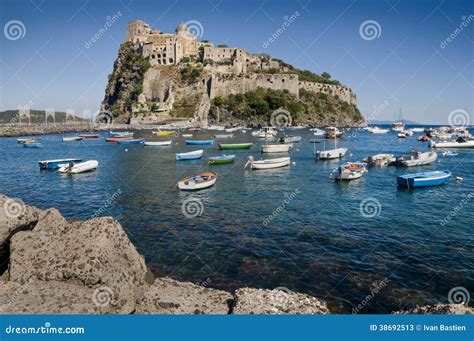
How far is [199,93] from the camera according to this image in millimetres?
114875

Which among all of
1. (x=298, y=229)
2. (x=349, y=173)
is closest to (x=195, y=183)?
(x=298, y=229)

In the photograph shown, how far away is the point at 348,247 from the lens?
13.2 meters

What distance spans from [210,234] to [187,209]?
4.75m

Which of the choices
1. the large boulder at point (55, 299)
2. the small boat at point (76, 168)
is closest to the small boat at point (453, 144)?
the small boat at point (76, 168)

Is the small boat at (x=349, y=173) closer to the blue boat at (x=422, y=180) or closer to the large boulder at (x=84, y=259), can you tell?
the blue boat at (x=422, y=180)

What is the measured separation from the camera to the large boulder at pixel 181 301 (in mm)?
7262

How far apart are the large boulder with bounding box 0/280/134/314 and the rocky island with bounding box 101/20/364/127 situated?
101388mm

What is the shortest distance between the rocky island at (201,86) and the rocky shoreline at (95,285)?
328 ft

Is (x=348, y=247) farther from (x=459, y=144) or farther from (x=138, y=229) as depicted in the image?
(x=459, y=144)

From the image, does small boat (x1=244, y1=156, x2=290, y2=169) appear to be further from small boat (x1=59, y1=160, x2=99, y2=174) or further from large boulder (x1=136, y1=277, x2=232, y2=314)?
large boulder (x1=136, y1=277, x2=232, y2=314)

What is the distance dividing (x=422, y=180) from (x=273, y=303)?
71.9ft

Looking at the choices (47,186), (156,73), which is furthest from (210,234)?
(156,73)

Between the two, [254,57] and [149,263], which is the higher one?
[254,57]

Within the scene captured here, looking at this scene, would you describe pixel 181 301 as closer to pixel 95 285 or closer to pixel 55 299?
pixel 95 285
